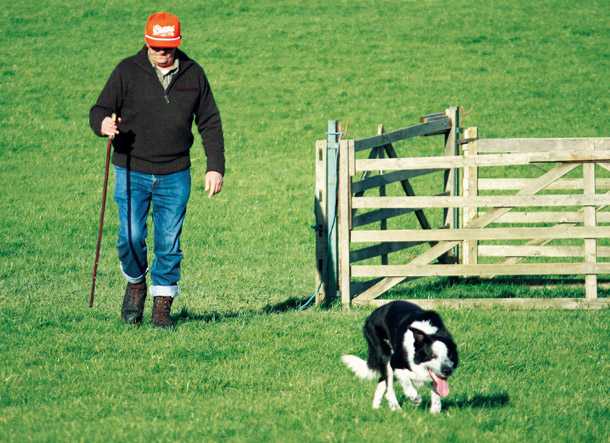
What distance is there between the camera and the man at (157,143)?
834cm

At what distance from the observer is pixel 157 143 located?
8398mm

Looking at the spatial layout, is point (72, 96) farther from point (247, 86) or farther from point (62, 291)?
point (62, 291)

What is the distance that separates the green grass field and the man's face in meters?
2.16

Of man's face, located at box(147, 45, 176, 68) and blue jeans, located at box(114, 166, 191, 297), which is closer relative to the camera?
man's face, located at box(147, 45, 176, 68)

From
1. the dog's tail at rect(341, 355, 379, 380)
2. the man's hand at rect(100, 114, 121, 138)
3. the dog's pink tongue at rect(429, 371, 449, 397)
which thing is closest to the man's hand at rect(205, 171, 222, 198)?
the man's hand at rect(100, 114, 121, 138)

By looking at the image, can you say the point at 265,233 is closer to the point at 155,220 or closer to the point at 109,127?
the point at 155,220

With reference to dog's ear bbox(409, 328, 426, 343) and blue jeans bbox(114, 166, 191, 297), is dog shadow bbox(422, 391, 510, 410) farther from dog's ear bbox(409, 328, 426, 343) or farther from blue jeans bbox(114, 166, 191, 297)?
blue jeans bbox(114, 166, 191, 297)

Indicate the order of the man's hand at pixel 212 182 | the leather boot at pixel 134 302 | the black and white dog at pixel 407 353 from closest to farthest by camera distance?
the black and white dog at pixel 407 353, the man's hand at pixel 212 182, the leather boot at pixel 134 302

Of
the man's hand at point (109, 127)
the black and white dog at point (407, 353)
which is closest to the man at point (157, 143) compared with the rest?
the man's hand at point (109, 127)

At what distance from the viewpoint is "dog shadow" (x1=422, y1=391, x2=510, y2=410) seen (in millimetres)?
6383

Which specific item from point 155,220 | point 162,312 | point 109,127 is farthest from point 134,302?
point 109,127

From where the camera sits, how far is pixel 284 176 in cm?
2006

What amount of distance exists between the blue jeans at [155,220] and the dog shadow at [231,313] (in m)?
0.55

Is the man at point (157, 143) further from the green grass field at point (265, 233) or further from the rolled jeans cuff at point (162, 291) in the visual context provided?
the green grass field at point (265, 233)
